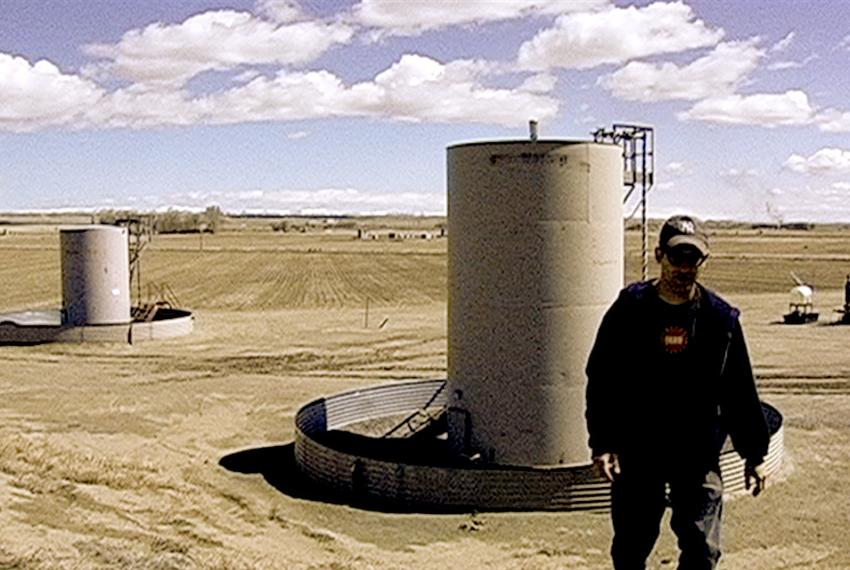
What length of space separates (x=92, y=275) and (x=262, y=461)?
15905 millimetres

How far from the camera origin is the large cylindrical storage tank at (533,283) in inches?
532

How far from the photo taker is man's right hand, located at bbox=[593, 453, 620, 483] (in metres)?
5.13

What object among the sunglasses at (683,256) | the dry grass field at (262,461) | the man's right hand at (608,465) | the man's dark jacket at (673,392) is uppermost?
the sunglasses at (683,256)

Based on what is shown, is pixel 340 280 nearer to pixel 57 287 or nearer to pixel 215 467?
pixel 57 287

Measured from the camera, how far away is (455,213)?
14.2 metres

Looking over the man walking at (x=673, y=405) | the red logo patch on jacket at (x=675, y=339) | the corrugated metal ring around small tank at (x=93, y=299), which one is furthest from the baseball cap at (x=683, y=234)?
the corrugated metal ring around small tank at (x=93, y=299)

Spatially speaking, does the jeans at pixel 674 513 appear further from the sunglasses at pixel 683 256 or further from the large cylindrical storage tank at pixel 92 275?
the large cylindrical storage tank at pixel 92 275

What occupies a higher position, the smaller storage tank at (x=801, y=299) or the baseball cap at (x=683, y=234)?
the baseball cap at (x=683, y=234)

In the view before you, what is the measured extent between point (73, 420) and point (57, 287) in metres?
32.8

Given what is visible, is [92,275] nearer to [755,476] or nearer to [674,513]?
[674,513]

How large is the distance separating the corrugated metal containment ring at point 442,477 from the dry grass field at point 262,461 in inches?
10.2

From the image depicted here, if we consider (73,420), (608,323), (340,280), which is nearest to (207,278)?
(340,280)

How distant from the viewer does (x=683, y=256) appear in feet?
16.3

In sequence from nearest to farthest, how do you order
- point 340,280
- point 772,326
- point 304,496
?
point 304,496
point 772,326
point 340,280
